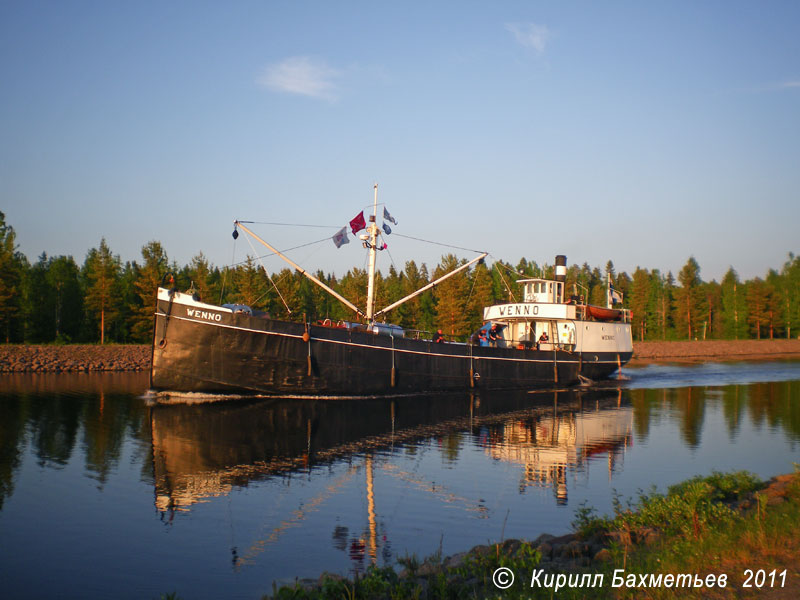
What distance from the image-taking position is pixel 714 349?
84.0m

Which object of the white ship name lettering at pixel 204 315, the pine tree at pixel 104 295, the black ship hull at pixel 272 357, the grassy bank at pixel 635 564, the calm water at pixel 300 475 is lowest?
the calm water at pixel 300 475

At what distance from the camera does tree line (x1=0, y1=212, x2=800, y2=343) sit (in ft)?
195

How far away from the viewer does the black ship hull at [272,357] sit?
90.4 feet

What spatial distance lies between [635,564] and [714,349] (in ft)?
283

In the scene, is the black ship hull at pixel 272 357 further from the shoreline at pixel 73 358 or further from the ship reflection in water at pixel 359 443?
the shoreline at pixel 73 358

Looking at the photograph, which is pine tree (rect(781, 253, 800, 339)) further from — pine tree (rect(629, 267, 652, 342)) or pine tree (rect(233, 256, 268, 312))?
pine tree (rect(233, 256, 268, 312))

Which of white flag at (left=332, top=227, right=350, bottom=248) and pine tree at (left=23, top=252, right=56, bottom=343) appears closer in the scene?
white flag at (left=332, top=227, right=350, bottom=248)

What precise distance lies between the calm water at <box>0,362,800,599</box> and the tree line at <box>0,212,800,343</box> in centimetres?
1256

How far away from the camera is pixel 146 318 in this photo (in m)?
59.4

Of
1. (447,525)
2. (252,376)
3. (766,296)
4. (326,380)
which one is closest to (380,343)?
(326,380)

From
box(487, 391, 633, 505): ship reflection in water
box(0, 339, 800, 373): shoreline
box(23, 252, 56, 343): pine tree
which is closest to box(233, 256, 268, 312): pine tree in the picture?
box(0, 339, 800, 373): shoreline

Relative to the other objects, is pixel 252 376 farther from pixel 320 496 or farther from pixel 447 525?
pixel 447 525

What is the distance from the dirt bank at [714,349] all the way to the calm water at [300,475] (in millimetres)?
50803

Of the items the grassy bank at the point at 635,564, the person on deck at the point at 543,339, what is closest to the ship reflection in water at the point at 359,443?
the grassy bank at the point at 635,564
